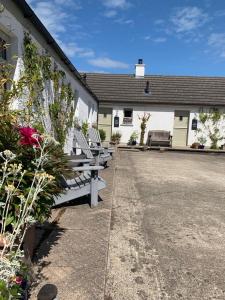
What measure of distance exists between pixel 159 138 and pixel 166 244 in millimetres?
17476

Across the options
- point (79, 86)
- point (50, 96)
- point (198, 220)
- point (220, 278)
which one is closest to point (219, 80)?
point (79, 86)

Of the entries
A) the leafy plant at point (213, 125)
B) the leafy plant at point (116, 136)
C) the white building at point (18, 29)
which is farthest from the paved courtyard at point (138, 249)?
the leafy plant at point (213, 125)

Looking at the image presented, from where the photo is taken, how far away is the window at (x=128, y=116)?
863 inches

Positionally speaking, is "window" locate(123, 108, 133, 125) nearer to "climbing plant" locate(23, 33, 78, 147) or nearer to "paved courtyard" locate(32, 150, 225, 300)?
"climbing plant" locate(23, 33, 78, 147)

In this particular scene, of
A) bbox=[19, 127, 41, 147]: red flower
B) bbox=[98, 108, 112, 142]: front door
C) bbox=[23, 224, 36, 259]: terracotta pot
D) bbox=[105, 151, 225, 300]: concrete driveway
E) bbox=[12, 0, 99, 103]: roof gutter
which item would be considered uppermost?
bbox=[12, 0, 99, 103]: roof gutter

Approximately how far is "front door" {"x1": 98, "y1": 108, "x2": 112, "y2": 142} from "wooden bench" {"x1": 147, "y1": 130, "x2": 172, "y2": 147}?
119 inches

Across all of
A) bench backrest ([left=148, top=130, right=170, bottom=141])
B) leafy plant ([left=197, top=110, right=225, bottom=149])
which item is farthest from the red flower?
leafy plant ([left=197, top=110, right=225, bottom=149])

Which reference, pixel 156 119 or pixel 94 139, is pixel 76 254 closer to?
pixel 94 139

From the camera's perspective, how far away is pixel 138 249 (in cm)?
362

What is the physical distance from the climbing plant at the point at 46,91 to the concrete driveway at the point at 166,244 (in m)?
2.49

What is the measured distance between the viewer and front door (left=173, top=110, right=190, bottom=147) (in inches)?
860

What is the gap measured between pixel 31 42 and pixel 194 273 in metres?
5.07

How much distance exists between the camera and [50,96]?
→ 762 centimetres

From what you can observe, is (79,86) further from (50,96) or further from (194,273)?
(194,273)
